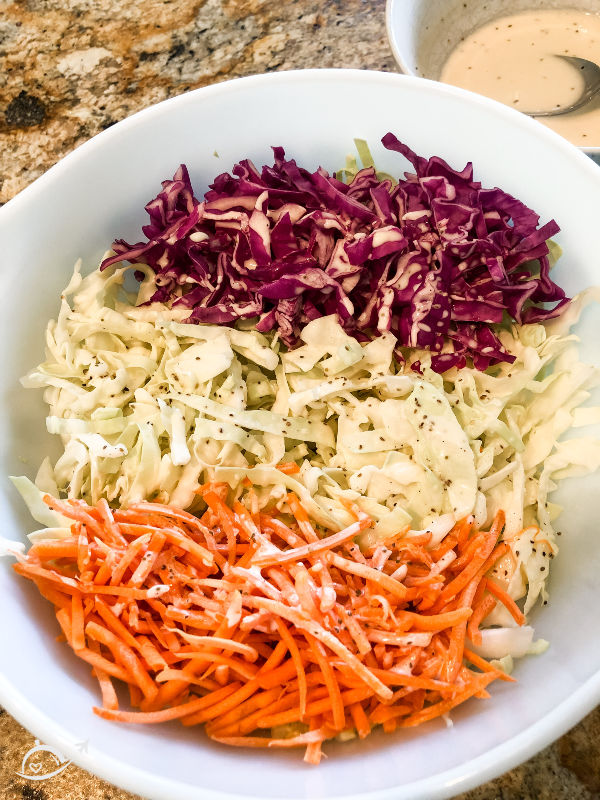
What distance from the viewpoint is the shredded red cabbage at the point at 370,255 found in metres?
1.39

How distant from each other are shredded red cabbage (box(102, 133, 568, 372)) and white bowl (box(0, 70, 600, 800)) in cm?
12

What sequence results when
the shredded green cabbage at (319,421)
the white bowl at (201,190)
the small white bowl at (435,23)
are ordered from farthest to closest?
the small white bowl at (435,23) → the shredded green cabbage at (319,421) → the white bowl at (201,190)

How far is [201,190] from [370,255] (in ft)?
1.70

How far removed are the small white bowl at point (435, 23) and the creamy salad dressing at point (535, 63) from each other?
0.02 metres

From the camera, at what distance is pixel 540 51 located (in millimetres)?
1901

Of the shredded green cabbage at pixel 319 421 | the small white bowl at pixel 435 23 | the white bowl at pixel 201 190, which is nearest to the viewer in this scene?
the white bowl at pixel 201 190

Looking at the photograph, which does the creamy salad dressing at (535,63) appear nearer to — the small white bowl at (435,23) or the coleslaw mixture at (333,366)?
the small white bowl at (435,23)

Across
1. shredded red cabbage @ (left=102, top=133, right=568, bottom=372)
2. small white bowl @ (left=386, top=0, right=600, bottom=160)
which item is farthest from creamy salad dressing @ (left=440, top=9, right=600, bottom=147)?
shredded red cabbage @ (left=102, top=133, right=568, bottom=372)

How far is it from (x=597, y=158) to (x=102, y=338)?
1.22 metres

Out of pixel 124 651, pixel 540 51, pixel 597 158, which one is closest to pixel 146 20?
pixel 540 51

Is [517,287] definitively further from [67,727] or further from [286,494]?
[67,727]

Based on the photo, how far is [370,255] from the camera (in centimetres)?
138

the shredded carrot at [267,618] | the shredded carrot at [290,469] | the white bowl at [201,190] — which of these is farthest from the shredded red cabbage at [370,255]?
the shredded carrot at [267,618]

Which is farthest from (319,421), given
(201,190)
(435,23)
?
(435,23)
